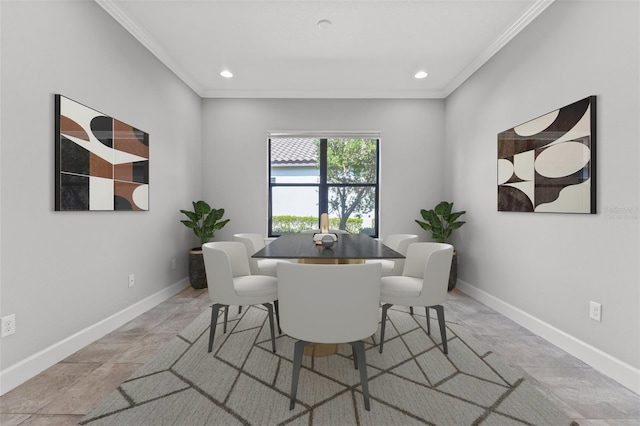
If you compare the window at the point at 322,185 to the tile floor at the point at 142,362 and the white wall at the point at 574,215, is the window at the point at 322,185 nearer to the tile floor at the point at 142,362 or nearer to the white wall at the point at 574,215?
the white wall at the point at 574,215

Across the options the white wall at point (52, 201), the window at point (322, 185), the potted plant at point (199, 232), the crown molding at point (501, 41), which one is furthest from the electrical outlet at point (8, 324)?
the crown molding at point (501, 41)

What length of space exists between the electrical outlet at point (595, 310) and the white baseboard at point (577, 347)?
217mm

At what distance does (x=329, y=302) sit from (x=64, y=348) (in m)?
2.09

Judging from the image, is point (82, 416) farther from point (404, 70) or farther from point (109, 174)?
point (404, 70)

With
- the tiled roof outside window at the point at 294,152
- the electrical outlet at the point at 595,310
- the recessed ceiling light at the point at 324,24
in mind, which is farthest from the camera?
the tiled roof outside window at the point at 294,152

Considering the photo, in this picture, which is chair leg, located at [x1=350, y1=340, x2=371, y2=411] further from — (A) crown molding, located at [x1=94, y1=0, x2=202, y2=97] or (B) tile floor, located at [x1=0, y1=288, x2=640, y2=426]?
(A) crown molding, located at [x1=94, y1=0, x2=202, y2=97]

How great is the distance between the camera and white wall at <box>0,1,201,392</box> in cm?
170

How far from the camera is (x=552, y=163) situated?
232 centimetres

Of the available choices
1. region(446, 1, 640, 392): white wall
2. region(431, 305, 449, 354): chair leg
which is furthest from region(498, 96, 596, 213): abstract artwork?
region(431, 305, 449, 354): chair leg

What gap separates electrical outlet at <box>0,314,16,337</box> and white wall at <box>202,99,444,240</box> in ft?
8.80

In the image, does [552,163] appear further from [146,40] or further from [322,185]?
[146,40]

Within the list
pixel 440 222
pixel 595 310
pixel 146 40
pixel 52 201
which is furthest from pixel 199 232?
pixel 595 310

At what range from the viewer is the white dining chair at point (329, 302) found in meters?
1.35

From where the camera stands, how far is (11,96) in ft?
5.52
